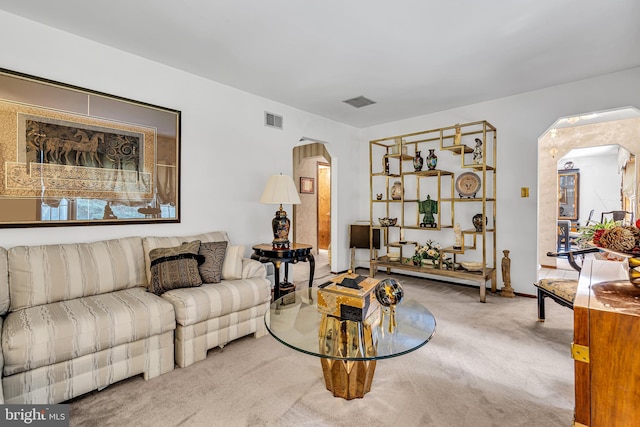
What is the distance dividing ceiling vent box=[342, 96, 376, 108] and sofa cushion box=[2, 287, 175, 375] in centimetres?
318

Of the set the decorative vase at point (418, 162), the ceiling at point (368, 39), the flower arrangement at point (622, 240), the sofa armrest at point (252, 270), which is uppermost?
the ceiling at point (368, 39)

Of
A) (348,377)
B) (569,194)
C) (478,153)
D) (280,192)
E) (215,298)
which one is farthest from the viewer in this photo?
(569,194)

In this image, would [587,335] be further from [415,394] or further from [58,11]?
[58,11]

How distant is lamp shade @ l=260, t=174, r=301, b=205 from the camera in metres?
3.34

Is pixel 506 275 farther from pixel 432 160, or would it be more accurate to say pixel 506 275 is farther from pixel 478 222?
pixel 432 160

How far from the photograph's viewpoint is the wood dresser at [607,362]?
3.05 ft

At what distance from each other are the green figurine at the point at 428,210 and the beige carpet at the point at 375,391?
1.94 meters

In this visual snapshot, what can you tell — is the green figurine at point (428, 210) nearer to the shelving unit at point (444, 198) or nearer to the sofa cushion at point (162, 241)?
the shelving unit at point (444, 198)

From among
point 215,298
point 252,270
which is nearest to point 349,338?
point 215,298

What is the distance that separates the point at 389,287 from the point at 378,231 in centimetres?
Result: 329

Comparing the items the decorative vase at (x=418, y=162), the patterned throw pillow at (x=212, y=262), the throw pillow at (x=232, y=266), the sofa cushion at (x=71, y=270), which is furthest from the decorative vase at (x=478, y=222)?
the sofa cushion at (x=71, y=270)

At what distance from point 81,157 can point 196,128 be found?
42.6 inches

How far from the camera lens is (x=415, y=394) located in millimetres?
1851

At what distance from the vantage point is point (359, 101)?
4.06 metres
